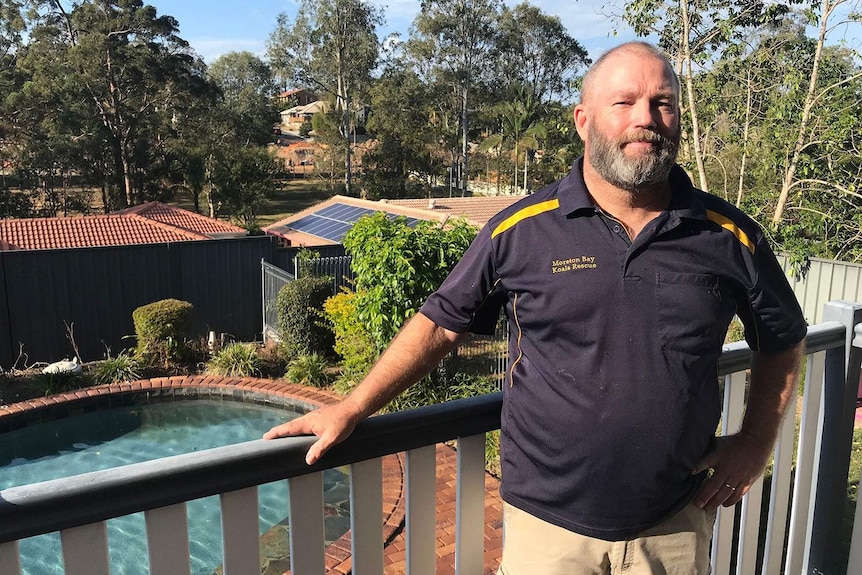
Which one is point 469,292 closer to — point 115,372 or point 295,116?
point 115,372

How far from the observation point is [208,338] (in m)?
10.2

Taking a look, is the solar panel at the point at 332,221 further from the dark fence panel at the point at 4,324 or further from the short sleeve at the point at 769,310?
the short sleeve at the point at 769,310

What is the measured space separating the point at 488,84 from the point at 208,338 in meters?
Answer: 27.9

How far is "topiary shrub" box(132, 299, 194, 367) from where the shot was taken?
8.95 metres

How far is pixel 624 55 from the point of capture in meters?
1.46

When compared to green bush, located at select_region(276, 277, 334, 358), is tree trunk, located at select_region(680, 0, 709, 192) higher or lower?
higher

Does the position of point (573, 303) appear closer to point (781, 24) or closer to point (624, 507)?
point (624, 507)

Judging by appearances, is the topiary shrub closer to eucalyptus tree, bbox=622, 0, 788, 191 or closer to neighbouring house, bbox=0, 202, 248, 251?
neighbouring house, bbox=0, 202, 248, 251

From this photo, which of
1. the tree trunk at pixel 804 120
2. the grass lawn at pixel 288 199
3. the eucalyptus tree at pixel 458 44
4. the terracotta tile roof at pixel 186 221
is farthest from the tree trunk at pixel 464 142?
the tree trunk at pixel 804 120

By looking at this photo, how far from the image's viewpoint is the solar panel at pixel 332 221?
46.1 feet

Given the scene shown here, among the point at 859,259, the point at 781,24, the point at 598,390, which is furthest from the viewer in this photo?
the point at 781,24

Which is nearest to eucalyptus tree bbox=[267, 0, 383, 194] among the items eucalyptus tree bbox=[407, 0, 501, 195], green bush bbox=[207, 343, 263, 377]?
eucalyptus tree bbox=[407, 0, 501, 195]

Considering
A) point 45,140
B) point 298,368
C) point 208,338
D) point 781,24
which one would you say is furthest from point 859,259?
point 45,140

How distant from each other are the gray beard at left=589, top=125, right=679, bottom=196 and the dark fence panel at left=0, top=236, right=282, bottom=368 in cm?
998
